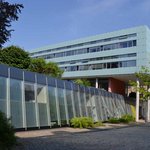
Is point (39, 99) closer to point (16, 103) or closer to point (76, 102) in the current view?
point (16, 103)

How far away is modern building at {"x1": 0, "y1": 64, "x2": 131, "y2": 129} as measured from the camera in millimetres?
25719

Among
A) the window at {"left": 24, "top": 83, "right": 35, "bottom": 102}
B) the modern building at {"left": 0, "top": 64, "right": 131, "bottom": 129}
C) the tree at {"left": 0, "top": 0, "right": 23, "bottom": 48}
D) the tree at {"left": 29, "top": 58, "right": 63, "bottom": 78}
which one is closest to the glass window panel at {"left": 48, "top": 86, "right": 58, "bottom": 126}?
the modern building at {"left": 0, "top": 64, "right": 131, "bottom": 129}

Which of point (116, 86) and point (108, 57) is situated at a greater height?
point (108, 57)

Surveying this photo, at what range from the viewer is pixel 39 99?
30.1 m

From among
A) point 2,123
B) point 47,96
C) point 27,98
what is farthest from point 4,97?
point 2,123

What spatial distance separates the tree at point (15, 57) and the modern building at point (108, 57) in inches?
1051

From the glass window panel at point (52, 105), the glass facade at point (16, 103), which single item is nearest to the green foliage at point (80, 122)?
the glass window panel at point (52, 105)

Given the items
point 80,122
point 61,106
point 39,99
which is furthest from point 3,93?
point 80,122

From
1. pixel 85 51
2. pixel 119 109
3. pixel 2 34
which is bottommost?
pixel 119 109

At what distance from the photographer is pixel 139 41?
76688 mm

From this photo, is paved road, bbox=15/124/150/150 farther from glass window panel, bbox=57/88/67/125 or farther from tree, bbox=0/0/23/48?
glass window panel, bbox=57/88/67/125

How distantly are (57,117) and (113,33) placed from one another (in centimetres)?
5407

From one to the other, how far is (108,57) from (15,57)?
30.8 meters

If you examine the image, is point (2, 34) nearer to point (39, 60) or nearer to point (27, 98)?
point (27, 98)
